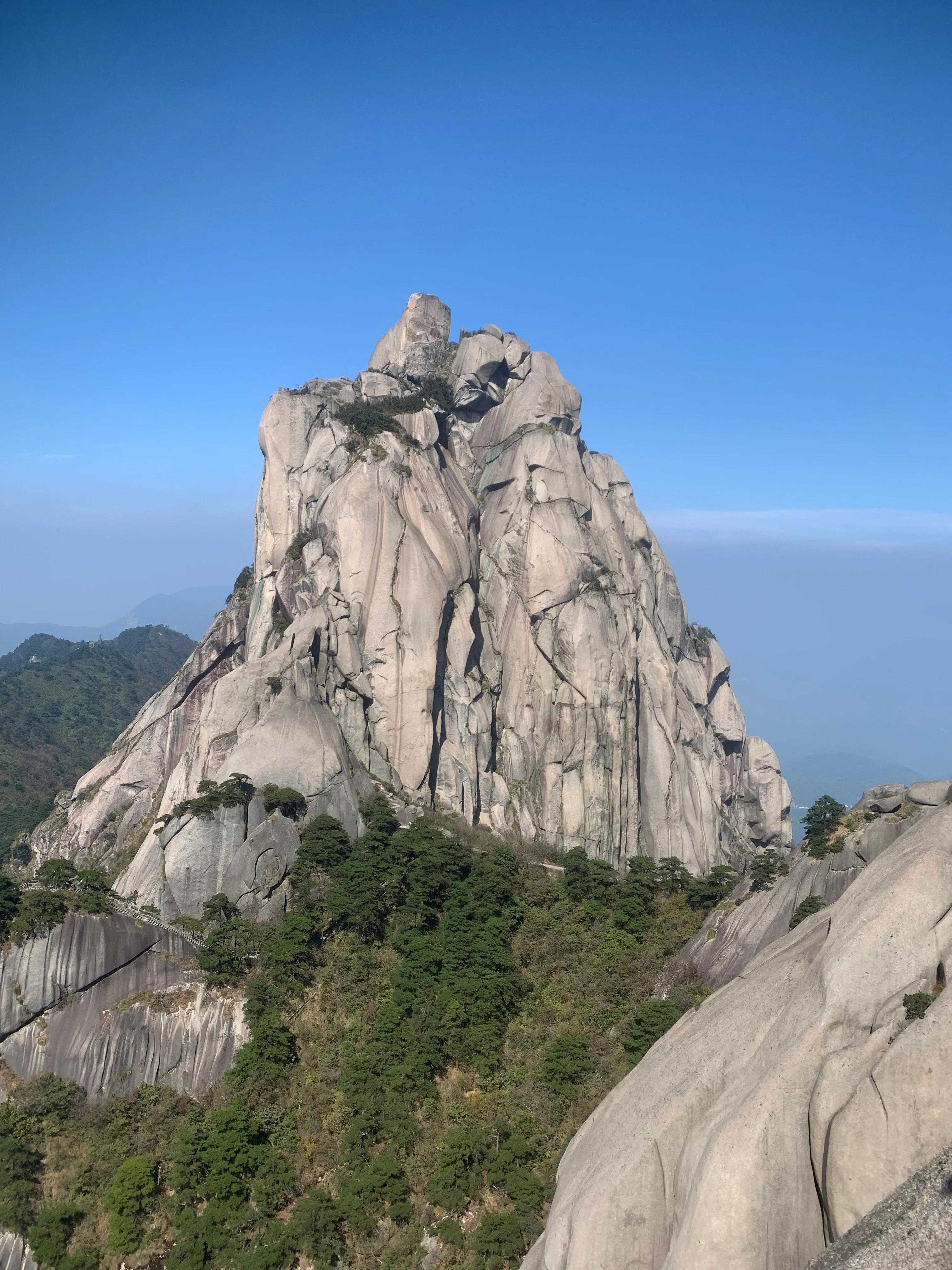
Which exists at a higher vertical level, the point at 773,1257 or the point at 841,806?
the point at 841,806

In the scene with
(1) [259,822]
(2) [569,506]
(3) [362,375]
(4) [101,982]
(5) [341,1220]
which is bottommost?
(5) [341,1220]

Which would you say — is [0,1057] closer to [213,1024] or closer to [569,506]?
[213,1024]

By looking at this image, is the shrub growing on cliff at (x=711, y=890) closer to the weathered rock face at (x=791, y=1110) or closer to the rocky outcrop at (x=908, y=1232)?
the weathered rock face at (x=791, y=1110)

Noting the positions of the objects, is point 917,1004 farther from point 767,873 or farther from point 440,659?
point 440,659

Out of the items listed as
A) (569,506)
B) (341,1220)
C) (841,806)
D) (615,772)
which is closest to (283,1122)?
(341,1220)

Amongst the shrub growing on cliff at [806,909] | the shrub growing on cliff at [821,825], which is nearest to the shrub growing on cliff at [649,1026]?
the shrub growing on cliff at [806,909]

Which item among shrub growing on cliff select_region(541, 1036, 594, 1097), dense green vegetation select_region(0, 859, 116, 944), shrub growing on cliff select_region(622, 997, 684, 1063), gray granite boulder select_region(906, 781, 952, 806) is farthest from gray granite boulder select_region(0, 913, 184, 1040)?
gray granite boulder select_region(906, 781, 952, 806)
